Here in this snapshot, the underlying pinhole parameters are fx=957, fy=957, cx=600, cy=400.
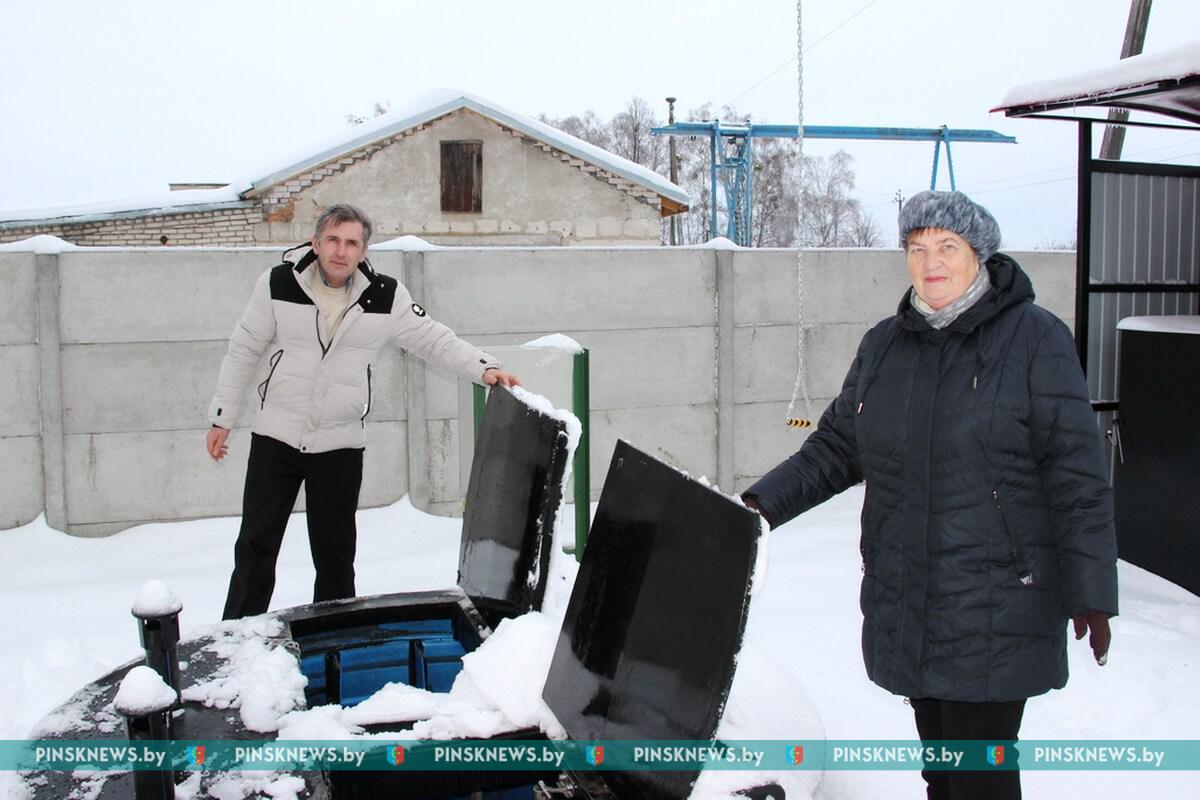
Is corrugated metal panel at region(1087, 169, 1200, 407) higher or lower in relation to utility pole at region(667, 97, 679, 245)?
lower

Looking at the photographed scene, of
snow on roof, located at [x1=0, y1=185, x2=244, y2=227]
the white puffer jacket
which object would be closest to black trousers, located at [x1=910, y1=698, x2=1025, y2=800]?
the white puffer jacket

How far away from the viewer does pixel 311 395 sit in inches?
140

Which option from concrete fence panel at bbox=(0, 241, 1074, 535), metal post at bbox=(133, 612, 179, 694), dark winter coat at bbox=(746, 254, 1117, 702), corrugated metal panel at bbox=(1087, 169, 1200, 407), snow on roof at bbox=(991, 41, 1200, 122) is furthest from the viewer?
concrete fence panel at bbox=(0, 241, 1074, 535)

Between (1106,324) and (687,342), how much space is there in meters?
2.64

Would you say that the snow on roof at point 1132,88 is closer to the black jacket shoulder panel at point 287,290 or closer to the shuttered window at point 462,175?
the black jacket shoulder panel at point 287,290

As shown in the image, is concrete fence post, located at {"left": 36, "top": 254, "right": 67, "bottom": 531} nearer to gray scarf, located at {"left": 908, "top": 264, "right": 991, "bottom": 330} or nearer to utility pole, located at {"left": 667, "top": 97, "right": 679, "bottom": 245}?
gray scarf, located at {"left": 908, "top": 264, "right": 991, "bottom": 330}

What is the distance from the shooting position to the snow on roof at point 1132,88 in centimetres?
417

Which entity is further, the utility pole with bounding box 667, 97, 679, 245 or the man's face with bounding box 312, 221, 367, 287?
the utility pole with bounding box 667, 97, 679, 245

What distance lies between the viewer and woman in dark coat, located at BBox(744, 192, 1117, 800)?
2004mm

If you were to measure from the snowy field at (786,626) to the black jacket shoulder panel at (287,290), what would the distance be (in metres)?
1.24

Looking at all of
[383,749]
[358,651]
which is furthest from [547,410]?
[383,749]

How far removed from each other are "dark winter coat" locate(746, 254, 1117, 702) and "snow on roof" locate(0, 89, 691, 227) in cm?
1960

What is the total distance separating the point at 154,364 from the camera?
19.1ft

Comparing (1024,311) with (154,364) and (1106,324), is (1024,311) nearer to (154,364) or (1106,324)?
(1106,324)
